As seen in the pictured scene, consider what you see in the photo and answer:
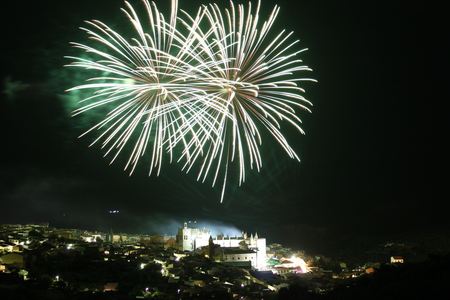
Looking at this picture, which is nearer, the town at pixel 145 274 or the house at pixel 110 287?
the town at pixel 145 274

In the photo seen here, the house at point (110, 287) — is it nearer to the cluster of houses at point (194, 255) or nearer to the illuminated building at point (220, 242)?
the cluster of houses at point (194, 255)

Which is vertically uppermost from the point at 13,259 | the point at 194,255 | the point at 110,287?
the point at 13,259

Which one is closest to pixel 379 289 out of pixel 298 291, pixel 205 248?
pixel 298 291

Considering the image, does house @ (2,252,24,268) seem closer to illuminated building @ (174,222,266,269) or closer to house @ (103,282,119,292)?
house @ (103,282,119,292)

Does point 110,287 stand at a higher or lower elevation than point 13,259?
lower

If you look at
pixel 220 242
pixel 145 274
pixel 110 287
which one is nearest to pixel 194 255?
pixel 220 242

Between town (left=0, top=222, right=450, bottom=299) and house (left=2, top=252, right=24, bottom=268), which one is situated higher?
house (left=2, top=252, right=24, bottom=268)

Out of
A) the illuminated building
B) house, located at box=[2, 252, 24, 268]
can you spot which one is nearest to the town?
house, located at box=[2, 252, 24, 268]

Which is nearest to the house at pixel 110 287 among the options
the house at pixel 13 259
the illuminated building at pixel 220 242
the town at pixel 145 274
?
the town at pixel 145 274

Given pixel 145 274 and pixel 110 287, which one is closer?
pixel 110 287

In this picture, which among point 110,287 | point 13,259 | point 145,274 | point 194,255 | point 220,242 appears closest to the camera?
point 110,287

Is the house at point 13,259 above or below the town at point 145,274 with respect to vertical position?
above

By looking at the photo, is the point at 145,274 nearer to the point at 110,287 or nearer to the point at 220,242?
the point at 110,287
